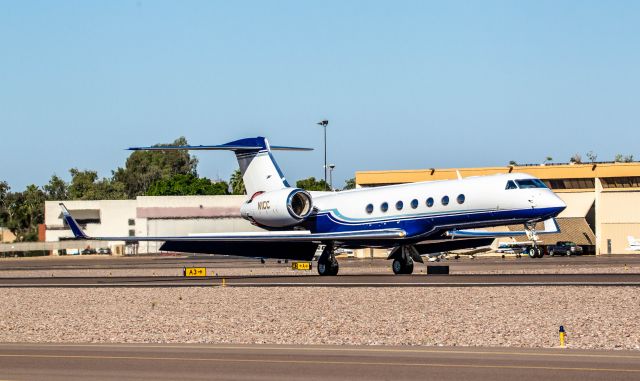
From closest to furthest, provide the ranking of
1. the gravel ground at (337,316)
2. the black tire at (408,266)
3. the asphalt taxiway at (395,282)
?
1. the gravel ground at (337,316)
2. the asphalt taxiway at (395,282)
3. the black tire at (408,266)

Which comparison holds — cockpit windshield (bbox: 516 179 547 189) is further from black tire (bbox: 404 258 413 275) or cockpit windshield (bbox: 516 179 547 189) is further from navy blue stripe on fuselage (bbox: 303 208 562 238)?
black tire (bbox: 404 258 413 275)

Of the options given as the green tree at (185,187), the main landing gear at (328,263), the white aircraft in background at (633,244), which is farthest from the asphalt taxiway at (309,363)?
the green tree at (185,187)

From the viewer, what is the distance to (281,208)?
144 feet

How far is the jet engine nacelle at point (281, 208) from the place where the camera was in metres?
44.0

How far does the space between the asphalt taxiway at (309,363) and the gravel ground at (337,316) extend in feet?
5.46

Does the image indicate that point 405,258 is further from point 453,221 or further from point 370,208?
point 453,221

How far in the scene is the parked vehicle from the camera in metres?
85.7

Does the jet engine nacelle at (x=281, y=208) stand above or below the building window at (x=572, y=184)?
below

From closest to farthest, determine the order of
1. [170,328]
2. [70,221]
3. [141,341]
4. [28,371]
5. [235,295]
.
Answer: [28,371]
[141,341]
[170,328]
[235,295]
[70,221]

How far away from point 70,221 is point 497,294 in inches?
797

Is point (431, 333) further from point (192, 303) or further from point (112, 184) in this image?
point (112, 184)

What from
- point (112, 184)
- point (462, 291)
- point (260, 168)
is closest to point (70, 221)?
point (260, 168)

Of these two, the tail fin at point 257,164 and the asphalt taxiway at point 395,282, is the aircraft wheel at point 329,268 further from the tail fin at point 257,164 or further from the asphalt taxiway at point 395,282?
the tail fin at point 257,164

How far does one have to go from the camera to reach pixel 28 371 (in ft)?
54.7
